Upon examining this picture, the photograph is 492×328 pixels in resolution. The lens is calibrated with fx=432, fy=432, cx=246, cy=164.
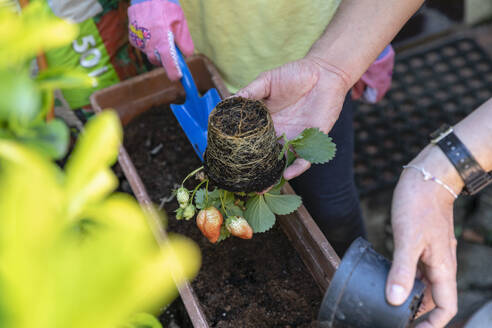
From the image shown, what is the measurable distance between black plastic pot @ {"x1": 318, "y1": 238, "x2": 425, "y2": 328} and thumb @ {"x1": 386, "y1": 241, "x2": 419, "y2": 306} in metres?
0.01

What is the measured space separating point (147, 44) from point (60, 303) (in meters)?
1.18

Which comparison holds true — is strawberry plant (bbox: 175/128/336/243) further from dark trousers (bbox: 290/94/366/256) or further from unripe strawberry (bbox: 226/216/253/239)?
dark trousers (bbox: 290/94/366/256)

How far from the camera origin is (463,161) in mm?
902

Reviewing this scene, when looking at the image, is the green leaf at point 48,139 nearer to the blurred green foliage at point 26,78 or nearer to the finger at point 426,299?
the blurred green foliage at point 26,78

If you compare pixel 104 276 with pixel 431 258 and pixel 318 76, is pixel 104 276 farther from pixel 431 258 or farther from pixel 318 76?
pixel 318 76

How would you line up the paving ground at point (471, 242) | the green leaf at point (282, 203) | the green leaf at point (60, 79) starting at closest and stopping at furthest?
the green leaf at point (60, 79) < the green leaf at point (282, 203) < the paving ground at point (471, 242)

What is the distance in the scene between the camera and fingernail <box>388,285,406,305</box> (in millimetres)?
745

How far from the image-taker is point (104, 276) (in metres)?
0.21

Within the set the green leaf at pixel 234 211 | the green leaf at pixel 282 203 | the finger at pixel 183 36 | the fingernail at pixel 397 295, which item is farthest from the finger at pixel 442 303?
the finger at pixel 183 36

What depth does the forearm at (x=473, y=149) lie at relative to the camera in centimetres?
90

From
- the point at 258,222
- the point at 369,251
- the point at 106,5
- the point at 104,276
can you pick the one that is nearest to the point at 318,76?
the point at 258,222

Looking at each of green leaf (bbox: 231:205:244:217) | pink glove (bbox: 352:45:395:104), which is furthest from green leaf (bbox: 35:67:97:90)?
pink glove (bbox: 352:45:395:104)

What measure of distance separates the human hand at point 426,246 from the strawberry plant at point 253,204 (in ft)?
0.67

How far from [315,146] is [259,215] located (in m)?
0.21
